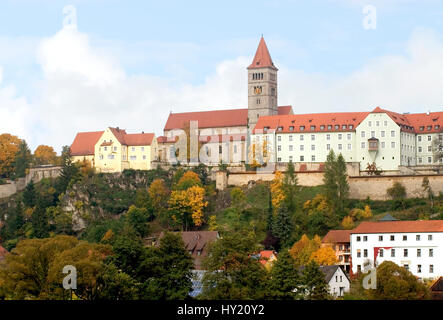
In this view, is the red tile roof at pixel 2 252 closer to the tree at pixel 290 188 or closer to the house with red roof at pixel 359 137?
the tree at pixel 290 188

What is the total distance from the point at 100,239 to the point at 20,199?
19.3 metres

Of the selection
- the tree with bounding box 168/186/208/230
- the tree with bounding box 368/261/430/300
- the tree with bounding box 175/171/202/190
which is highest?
the tree with bounding box 175/171/202/190

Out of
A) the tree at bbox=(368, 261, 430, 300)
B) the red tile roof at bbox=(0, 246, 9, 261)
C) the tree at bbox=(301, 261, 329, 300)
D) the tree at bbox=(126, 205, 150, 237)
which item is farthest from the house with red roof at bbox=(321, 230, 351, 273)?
the red tile roof at bbox=(0, 246, 9, 261)

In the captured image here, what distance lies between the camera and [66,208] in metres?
103

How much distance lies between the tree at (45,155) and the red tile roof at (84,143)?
7923 millimetres

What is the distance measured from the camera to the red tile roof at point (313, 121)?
10706 centimetres

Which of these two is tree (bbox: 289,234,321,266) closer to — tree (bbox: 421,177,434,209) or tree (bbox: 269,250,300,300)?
tree (bbox: 421,177,434,209)

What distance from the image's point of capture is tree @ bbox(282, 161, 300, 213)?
93562mm

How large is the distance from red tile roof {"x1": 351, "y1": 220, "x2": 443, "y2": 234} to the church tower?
3663 centimetres

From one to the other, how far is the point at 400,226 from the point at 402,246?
85.3 inches

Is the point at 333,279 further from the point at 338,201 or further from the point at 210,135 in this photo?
the point at 210,135

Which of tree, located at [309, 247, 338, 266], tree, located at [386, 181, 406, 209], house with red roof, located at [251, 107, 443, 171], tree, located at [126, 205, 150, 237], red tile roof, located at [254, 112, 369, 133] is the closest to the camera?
tree, located at [309, 247, 338, 266]

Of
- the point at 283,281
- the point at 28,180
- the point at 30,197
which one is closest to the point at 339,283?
the point at 283,281

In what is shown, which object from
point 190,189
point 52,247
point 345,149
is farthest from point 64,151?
point 52,247
